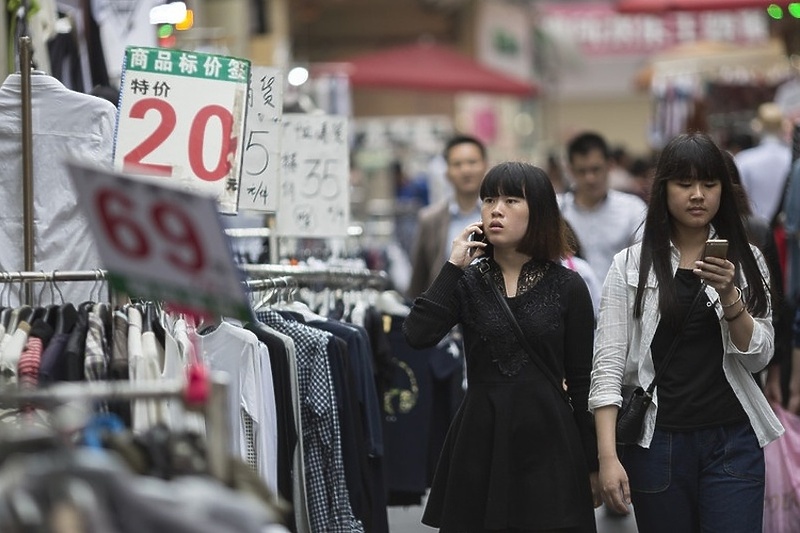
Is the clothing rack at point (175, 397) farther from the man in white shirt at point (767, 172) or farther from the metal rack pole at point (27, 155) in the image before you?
the man in white shirt at point (767, 172)

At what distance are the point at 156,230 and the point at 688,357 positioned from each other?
97.5 inches

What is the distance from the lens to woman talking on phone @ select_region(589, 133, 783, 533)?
17.5ft

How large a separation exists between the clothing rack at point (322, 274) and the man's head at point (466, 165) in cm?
142

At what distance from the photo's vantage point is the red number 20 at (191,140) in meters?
5.86

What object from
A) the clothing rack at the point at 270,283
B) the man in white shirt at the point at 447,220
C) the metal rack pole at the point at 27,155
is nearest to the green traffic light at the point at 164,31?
the man in white shirt at the point at 447,220

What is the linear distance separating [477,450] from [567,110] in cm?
3640

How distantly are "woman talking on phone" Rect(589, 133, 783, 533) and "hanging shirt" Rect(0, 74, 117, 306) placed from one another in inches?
90.1

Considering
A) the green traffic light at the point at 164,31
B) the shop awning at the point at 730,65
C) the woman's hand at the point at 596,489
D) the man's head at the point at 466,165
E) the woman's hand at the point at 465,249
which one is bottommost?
the woman's hand at the point at 596,489

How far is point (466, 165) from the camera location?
965 cm

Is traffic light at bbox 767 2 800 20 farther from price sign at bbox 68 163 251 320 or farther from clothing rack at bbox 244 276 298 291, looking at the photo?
price sign at bbox 68 163 251 320

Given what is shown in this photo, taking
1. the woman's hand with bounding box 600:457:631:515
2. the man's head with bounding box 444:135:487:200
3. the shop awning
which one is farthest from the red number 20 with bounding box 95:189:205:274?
the shop awning

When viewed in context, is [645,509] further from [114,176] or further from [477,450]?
[114,176]

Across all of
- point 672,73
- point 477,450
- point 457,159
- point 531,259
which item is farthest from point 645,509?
point 672,73

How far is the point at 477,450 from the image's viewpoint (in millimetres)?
5461
